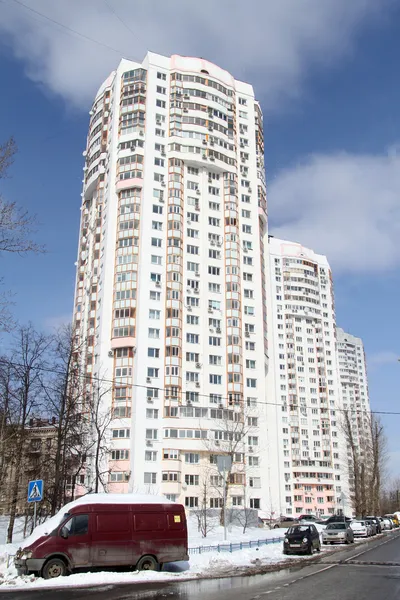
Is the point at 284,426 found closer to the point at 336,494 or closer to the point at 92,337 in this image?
the point at 336,494

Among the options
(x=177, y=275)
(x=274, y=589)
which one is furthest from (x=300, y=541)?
(x=177, y=275)

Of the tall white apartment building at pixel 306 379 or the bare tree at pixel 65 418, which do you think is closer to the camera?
the bare tree at pixel 65 418

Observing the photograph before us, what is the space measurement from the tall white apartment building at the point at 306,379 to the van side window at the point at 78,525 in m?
97.4

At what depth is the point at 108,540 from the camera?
59.2 feet

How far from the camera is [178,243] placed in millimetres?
70625

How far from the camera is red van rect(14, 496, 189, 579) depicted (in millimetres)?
16984

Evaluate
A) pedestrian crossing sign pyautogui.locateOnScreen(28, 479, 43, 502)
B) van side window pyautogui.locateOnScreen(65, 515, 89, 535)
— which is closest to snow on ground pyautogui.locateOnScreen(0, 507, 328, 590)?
van side window pyautogui.locateOnScreen(65, 515, 89, 535)

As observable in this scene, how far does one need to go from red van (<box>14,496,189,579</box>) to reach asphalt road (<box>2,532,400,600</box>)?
1.90 metres

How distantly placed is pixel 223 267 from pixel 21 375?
44.0 metres

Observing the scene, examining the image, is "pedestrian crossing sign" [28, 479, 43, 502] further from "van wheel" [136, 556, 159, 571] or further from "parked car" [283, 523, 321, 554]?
"parked car" [283, 523, 321, 554]

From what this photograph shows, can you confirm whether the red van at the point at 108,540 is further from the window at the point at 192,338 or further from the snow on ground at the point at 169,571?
the window at the point at 192,338

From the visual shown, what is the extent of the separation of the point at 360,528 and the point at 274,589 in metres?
32.2

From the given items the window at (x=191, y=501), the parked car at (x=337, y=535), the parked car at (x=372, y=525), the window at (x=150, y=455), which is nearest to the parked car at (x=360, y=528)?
the parked car at (x=372, y=525)

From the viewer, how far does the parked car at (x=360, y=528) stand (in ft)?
143
